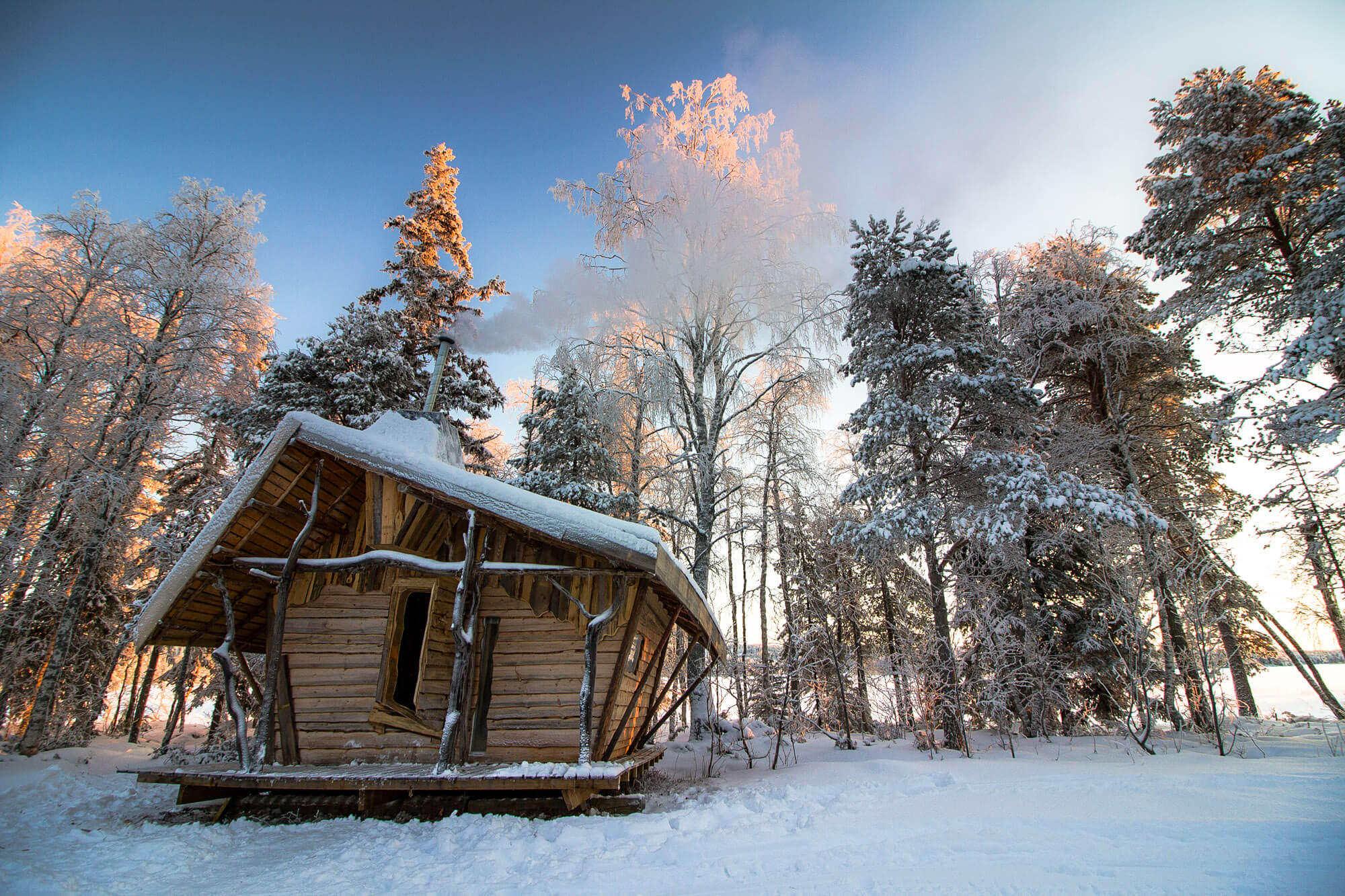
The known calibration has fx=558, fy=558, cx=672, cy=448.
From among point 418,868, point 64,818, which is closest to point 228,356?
point 64,818

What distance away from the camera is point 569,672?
777 cm

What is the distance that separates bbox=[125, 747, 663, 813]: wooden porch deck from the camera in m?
6.27

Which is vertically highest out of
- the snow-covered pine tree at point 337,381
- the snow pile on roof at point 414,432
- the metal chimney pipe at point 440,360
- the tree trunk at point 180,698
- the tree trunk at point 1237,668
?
the snow-covered pine tree at point 337,381

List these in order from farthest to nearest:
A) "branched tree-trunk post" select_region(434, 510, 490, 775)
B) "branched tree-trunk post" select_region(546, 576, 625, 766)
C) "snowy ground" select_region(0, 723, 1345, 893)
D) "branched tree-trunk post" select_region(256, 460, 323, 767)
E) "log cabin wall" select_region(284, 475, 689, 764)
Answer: "log cabin wall" select_region(284, 475, 689, 764) < "branched tree-trunk post" select_region(256, 460, 323, 767) < "branched tree-trunk post" select_region(546, 576, 625, 766) < "branched tree-trunk post" select_region(434, 510, 490, 775) < "snowy ground" select_region(0, 723, 1345, 893)

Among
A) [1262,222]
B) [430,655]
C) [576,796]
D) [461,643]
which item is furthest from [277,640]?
[1262,222]

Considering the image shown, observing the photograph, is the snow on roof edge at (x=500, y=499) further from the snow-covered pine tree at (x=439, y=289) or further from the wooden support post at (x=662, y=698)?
the snow-covered pine tree at (x=439, y=289)

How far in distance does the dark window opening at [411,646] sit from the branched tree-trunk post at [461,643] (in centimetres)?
157

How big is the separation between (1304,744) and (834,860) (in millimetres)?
11301

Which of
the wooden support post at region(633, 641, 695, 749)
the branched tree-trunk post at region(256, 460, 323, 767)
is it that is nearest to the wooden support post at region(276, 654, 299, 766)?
the branched tree-trunk post at region(256, 460, 323, 767)

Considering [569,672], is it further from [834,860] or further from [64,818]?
[64,818]

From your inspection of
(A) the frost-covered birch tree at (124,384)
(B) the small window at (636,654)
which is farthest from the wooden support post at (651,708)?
(A) the frost-covered birch tree at (124,384)

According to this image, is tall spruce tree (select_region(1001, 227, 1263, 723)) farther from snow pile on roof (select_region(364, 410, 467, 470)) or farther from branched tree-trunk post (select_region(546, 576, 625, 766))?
snow pile on roof (select_region(364, 410, 467, 470))

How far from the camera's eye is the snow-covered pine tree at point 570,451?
14008mm

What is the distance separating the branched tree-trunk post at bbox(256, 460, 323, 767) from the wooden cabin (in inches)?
6.5
